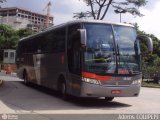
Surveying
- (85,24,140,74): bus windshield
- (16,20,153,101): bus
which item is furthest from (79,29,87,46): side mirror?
(85,24,140,74): bus windshield

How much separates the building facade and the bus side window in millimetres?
130307

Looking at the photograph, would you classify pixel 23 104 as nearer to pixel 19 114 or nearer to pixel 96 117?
pixel 19 114

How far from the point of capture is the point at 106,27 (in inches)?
627

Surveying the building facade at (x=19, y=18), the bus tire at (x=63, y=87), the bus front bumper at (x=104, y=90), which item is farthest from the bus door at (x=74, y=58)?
the building facade at (x=19, y=18)

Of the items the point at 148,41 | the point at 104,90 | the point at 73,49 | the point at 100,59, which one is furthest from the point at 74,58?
the point at 148,41

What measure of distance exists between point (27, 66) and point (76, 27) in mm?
10194

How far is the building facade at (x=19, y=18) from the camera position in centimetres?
15300

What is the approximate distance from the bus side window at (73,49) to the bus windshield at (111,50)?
0.61m

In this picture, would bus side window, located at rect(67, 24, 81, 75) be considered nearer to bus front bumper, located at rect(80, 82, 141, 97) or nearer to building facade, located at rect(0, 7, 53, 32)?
bus front bumper, located at rect(80, 82, 141, 97)

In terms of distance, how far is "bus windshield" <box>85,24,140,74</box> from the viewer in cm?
1529

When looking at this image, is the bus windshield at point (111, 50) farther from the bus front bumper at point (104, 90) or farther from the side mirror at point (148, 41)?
the bus front bumper at point (104, 90)

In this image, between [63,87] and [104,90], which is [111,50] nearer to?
[104,90]

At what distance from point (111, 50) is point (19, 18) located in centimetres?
14310

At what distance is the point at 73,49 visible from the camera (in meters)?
16.5
